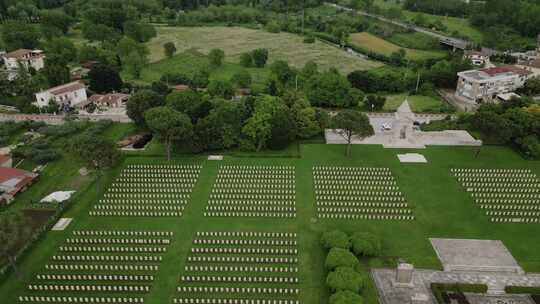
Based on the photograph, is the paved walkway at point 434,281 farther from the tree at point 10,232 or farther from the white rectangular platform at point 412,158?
the tree at point 10,232

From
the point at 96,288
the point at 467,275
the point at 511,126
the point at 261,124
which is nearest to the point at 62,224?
the point at 96,288

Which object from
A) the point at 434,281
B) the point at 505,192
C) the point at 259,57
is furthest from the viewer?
the point at 259,57

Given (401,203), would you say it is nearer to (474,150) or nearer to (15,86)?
(474,150)

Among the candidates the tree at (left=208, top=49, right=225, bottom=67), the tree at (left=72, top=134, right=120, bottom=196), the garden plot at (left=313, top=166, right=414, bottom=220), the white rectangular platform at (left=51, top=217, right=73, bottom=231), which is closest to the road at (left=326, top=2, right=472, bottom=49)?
the tree at (left=208, top=49, right=225, bottom=67)

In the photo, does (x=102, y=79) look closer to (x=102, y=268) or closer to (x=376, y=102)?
(x=376, y=102)

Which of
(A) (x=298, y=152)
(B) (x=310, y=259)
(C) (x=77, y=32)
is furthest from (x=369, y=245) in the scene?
(C) (x=77, y=32)

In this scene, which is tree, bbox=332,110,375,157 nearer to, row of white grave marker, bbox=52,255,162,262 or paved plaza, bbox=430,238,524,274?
paved plaza, bbox=430,238,524,274

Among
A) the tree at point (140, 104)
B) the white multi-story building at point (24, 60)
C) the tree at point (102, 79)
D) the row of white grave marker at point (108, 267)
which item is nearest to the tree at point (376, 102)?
the tree at point (140, 104)
